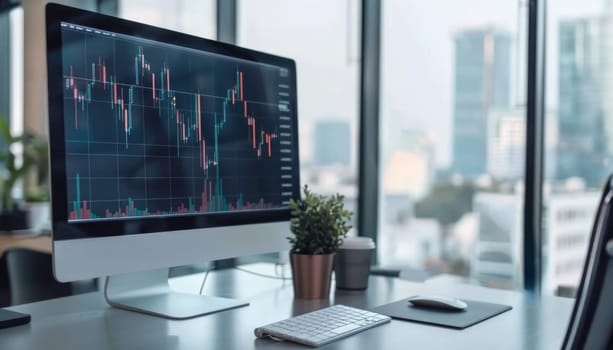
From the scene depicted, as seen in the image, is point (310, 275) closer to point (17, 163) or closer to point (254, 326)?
point (254, 326)

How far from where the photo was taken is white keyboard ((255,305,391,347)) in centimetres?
107

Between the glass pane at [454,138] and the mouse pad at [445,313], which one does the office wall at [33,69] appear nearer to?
the glass pane at [454,138]

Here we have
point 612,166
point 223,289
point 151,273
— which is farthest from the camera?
point 612,166

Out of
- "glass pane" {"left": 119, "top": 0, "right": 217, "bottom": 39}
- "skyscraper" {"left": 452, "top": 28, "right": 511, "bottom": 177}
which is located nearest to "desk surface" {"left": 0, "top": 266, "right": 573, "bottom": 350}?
"skyscraper" {"left": 452, "top": 28, "right": 511, "bottom": 177}

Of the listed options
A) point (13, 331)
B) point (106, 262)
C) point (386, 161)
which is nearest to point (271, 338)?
point (106, 262)

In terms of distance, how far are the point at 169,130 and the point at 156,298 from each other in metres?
0.35

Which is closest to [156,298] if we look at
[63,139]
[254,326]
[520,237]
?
[254,326]

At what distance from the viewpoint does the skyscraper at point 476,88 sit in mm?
2373

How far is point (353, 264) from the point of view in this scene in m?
1.55

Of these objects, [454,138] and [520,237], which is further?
[454,138]

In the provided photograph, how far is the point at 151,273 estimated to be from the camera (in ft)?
4.67

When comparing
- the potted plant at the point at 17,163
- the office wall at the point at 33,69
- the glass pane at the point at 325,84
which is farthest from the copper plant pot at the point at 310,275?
the office wall at the point at 33,69

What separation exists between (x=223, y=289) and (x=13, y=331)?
0.52m

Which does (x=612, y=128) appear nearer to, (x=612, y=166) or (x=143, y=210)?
(x=612, y=166)
